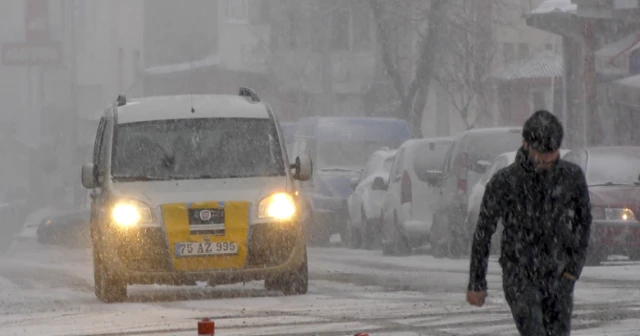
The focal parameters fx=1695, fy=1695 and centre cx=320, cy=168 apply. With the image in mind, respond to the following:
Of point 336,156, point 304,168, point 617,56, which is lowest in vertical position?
point 336,156

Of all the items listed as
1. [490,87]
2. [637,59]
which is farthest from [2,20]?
[637,59]

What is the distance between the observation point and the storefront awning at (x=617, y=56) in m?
33.7

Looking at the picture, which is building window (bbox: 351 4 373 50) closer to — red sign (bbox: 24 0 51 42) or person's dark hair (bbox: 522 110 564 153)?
red sign (bbox: 24 0 51 42)

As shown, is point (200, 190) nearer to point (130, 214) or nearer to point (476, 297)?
point (130, 214)

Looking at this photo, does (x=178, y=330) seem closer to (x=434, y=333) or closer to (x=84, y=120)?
(x=434, y=333)

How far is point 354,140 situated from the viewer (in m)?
30.5

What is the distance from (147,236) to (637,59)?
20125 mm

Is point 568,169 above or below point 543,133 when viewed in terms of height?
below

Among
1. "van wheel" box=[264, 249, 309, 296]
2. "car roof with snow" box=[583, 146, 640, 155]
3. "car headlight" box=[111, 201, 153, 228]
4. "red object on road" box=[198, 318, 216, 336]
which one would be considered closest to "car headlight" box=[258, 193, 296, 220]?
"van wheel" box=[264, 249, 309, 296]

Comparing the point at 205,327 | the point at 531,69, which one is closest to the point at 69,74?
the point at 531,69

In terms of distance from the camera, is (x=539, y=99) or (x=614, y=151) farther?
(x=539, y=99)

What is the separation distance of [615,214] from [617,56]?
15604 millimetres

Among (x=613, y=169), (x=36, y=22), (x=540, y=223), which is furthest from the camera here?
(x=36, y=22)

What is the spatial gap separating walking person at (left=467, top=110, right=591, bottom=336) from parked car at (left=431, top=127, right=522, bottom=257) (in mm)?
14738
